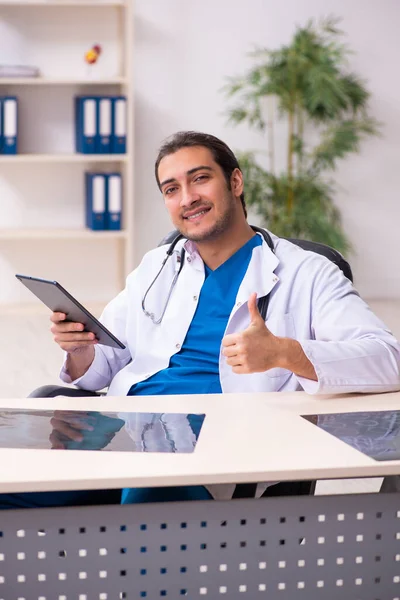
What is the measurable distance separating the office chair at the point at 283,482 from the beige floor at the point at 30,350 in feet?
3.53

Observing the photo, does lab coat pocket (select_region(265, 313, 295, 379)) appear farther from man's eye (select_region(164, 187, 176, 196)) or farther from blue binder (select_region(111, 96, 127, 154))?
blue binder (select_region(111, 96, 127, 154))

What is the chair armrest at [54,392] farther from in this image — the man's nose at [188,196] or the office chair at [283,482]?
the man's nose at [188,196]

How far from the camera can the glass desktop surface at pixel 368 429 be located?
1.46m

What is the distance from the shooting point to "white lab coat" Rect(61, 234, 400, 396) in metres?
1.83

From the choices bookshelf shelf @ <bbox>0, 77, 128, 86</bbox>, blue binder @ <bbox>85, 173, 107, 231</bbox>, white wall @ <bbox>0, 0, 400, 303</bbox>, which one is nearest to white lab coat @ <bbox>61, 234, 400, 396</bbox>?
blue binder @ <bbox>85, 173, 107, 231</bbox>

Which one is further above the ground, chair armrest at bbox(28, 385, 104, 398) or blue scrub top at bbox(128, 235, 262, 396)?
blue scrub top at bbox(128, 235, 262, 396)

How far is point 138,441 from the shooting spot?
58.9 inches

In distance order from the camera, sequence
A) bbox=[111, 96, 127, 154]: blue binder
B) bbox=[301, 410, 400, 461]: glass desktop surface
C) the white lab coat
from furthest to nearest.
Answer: bbox=[111, 96, 127, 154]: blue binder < the white lab coat < bbox=[301, 410, 400, 461]: glass desktop surface

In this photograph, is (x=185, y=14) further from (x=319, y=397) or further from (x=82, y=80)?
(x=319, y=397)

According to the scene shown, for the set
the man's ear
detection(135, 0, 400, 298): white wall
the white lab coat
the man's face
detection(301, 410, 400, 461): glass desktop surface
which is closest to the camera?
detection(301, 410, 400, 461): glass desktop surface

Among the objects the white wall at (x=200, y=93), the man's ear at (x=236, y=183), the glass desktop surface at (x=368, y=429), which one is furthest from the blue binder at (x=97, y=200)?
the glass desktop surface at (x=368, y=429)

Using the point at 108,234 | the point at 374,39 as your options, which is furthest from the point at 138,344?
the point at 374,39

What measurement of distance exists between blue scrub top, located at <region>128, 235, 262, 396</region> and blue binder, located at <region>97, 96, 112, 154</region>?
326 centimetres

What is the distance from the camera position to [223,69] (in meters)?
5.72
